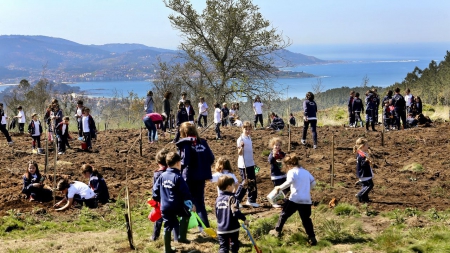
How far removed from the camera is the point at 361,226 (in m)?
8.09

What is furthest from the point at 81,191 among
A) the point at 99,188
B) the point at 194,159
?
the point at 194,159

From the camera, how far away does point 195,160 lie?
720cm

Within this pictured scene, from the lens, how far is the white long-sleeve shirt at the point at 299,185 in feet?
23.4

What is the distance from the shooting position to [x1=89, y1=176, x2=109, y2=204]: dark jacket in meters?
10.2

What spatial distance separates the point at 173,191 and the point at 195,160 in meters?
0.88

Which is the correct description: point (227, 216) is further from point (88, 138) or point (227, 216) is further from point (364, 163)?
point (88, 138)

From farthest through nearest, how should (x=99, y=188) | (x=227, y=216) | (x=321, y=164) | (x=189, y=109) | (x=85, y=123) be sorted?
(x=189, y=109)
(x=85, y=123)
(x=321, y=164)
(x=99, y=188)
(x=227, y=216)

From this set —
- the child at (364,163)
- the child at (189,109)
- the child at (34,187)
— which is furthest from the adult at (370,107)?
the child at (34,187)

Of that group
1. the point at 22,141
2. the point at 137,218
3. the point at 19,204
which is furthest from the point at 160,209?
the point at 22,141

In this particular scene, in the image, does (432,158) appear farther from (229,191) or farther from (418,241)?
(229,191)

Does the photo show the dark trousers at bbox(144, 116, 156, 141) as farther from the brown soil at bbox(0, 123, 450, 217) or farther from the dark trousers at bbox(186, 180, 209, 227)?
the dark trousers at bbox(186, 180, 209, 227)

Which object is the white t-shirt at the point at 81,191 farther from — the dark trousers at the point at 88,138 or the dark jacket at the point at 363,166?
the dark trousers at the point at 88,138

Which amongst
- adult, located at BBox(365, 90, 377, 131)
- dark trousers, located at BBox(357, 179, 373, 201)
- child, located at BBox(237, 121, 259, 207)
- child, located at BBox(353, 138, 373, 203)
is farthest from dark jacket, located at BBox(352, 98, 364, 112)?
child, located at BBox(237, 121, 259, 207)

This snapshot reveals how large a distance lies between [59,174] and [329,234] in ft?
27.2
